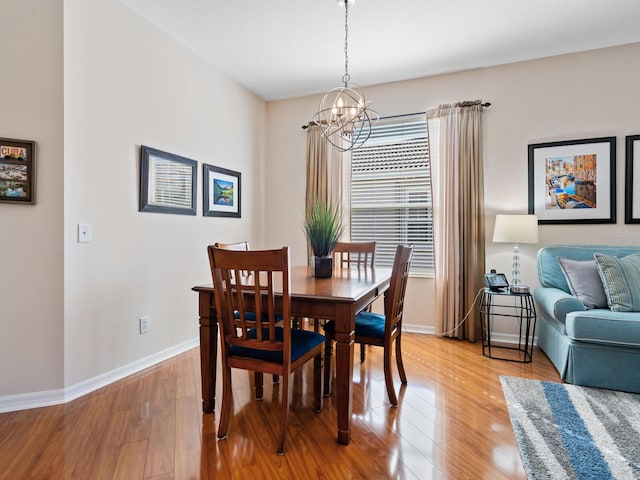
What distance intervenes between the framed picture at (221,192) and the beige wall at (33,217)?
137cm

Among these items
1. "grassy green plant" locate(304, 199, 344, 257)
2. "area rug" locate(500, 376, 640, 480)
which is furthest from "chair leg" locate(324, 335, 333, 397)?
"area rug" locate(500, 376, 640, 480)

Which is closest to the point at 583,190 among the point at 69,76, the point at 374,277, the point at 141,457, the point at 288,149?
the point at 374,277

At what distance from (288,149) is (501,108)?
2.40m

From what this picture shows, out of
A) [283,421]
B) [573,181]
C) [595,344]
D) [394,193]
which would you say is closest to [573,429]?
[595,344]

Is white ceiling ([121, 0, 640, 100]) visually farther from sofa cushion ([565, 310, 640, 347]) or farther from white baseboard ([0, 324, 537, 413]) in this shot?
white baseboard ([0, 324, 537, 413])

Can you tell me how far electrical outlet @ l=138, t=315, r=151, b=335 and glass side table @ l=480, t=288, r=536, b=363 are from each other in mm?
2868

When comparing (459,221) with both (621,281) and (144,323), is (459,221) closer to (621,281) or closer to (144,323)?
(621,281)

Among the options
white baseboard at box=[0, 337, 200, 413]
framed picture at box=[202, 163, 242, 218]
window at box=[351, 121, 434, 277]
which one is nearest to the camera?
white baseboard at box=[0, 337, 200, 413]

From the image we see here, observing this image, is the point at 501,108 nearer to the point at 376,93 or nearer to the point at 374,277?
the point at 376,93

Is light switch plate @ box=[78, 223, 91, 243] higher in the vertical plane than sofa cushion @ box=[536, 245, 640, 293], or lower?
higher

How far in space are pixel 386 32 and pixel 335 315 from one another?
2.53m

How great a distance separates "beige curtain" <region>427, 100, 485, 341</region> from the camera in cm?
351

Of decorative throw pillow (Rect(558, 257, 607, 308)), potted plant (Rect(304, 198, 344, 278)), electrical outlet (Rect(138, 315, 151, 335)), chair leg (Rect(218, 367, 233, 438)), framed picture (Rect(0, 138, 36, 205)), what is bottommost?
chair leg (Rect(218, 367, 233, 438))

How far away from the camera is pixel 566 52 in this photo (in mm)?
3289
